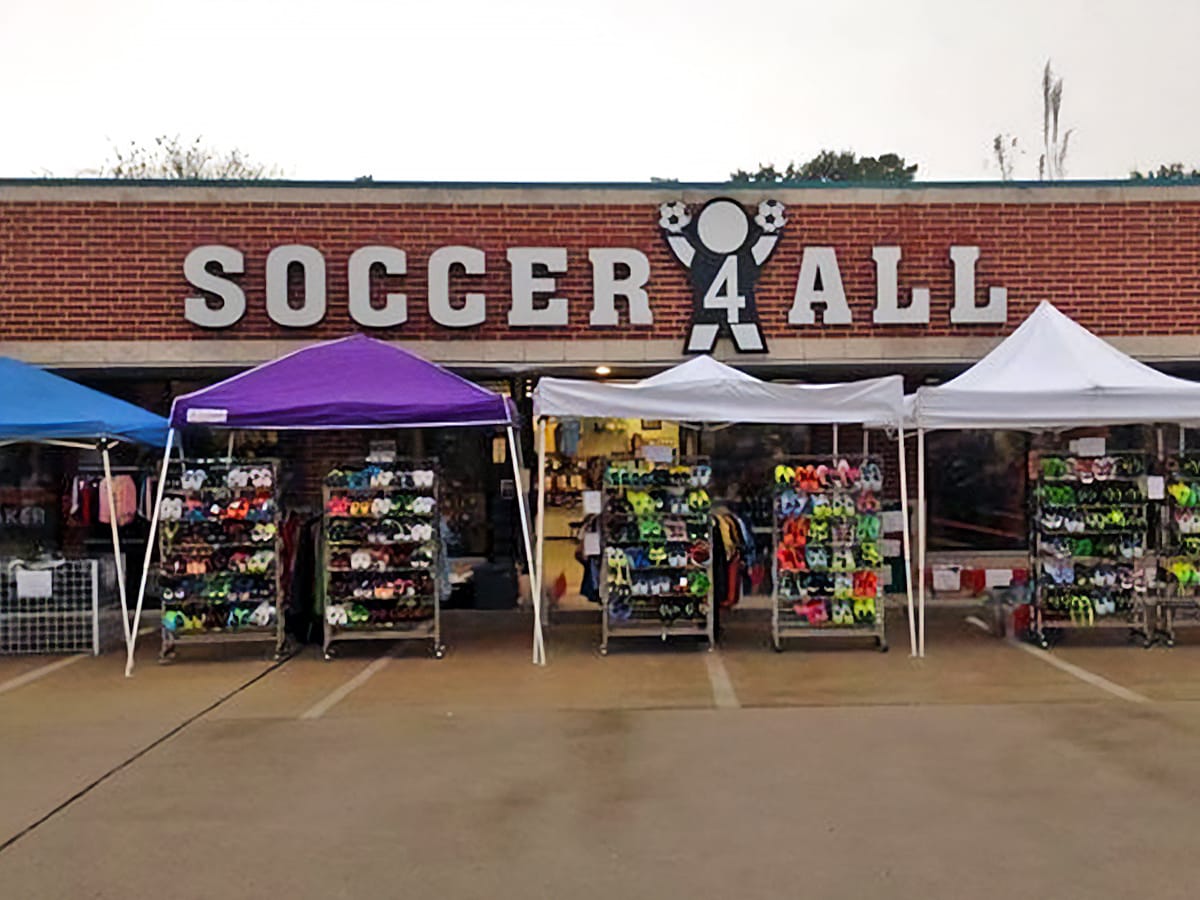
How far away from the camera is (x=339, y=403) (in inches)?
374

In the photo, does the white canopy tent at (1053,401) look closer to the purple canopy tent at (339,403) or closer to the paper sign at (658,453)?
the paper sign at (658,453)

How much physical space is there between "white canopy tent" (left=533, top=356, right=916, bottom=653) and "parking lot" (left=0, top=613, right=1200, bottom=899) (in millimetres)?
1925

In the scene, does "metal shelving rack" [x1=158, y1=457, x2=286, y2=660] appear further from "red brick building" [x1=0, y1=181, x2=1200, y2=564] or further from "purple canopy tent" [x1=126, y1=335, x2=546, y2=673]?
"red brick building" [x1=0, y1=181, x2=1200, y2=564]

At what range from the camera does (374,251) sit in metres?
12.4

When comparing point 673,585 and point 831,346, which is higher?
point 831,346

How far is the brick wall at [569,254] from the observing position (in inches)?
488

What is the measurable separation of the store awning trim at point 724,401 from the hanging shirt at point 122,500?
215 inches

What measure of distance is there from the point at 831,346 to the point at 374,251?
5.01 metres

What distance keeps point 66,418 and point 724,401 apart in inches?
218

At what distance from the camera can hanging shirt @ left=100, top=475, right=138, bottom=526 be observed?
12.4 metres

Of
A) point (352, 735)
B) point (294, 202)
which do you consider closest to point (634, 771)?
point (352, 735)

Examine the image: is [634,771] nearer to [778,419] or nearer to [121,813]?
[121,813]

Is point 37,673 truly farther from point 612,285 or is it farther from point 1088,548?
point 1088,548

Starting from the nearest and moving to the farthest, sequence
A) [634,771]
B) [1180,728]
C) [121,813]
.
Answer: [121,813]
[634,771]
[1180,728]
